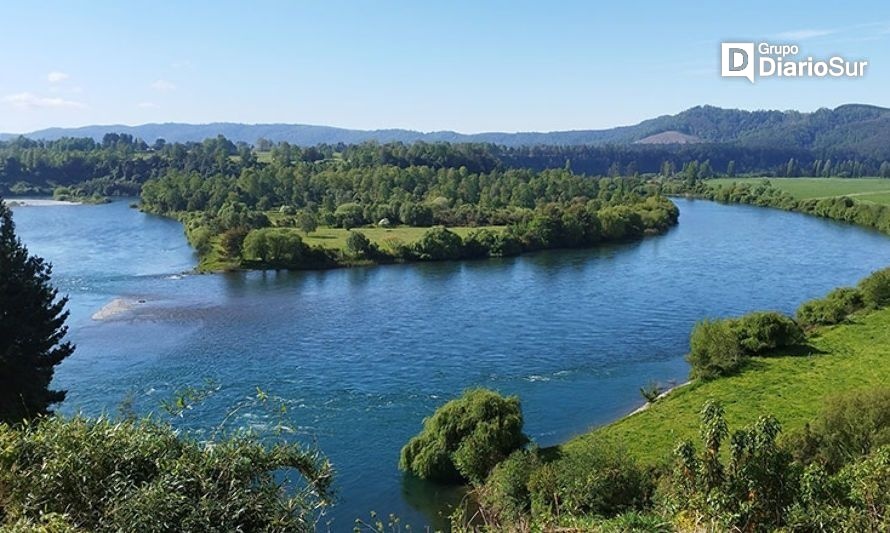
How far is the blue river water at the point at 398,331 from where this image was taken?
95.3ft

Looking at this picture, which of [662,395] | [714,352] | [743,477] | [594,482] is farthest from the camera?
[714,352]

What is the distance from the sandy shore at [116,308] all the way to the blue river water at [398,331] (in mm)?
255

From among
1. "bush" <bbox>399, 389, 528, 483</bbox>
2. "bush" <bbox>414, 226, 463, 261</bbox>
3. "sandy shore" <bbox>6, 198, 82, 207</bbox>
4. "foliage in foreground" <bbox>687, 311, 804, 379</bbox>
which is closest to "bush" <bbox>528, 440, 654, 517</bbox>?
"bush" <bbox>399, 389, 528, 483</bbox>

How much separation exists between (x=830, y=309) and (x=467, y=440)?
27401 millimetres

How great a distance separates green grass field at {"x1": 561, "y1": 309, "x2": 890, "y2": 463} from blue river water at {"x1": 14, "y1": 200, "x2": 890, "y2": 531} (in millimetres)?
2438

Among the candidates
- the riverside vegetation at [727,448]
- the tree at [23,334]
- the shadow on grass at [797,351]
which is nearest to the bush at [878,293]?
the riverside vegetation at [727,448]

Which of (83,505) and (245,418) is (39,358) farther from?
(83,505)

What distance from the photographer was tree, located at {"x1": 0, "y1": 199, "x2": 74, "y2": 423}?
20.2 metres

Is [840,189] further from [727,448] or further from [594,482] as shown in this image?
[594,482]

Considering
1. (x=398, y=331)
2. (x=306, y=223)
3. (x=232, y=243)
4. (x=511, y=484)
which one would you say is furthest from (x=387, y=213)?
(x=511, y=484)

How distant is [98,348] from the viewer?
1553 inches

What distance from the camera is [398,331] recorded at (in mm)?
42688

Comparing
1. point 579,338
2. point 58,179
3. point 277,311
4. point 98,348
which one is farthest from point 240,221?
point 58,179

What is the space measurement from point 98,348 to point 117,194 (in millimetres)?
105438
